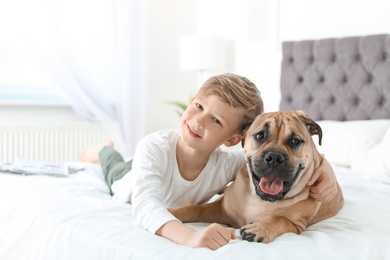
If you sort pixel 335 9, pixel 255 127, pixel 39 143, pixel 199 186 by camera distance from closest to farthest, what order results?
pixel 255 127 → pixel 199 186 → pixel 335 9 → pixel 39 143

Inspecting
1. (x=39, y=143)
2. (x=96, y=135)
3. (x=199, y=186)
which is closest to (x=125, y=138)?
(x=96, y=135)

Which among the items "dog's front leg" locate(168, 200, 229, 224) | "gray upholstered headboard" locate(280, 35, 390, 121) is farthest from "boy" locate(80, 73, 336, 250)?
"gray upholstered headboard" locate(280, 35, 390, 121)

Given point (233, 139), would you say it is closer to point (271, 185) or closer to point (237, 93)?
point (237, 93)

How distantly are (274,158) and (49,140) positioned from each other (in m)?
3.06

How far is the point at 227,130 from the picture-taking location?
1630 millimetres

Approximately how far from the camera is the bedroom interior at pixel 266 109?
1381 millimetres

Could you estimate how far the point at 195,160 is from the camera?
173 cm

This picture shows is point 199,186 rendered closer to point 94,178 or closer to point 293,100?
point 94,178

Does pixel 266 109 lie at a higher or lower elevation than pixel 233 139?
lower

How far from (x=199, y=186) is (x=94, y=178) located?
2.56 ft

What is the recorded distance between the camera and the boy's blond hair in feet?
5.25

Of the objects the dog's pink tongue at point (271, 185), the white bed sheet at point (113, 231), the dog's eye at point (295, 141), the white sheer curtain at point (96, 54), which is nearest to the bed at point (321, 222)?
the white bed sheet at point (113, 231)

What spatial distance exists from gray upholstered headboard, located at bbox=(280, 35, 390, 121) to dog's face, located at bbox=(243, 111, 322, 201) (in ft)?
5.96

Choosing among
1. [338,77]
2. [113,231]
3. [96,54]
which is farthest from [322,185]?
[96,54]
